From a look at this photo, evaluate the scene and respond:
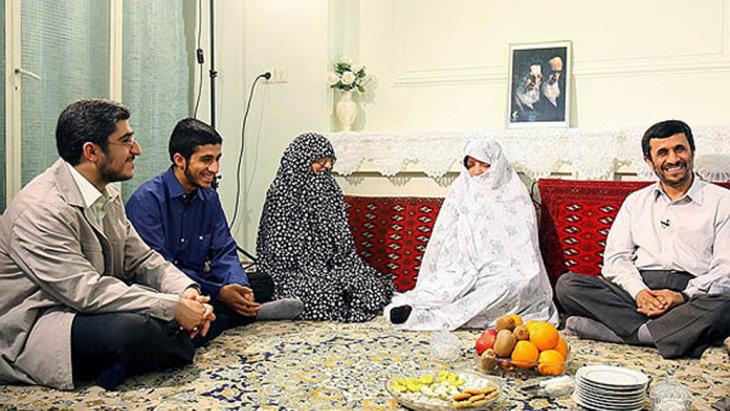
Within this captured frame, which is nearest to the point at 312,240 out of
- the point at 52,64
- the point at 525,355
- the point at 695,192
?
the point at 52,64

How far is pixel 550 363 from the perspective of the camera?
248cm

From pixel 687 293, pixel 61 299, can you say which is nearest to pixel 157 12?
pixel 61 299

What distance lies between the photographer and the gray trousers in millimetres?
2832

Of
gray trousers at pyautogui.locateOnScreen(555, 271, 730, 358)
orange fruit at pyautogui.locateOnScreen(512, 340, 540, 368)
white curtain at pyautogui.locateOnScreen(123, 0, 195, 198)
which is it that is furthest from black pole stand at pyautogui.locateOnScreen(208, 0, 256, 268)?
orange fruit at pyautogui.locateOnScreen(512, 340, 540, 368)

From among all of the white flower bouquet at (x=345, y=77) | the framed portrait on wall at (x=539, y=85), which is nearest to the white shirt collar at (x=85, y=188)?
the white flower bouquet at (x=345, y=77)

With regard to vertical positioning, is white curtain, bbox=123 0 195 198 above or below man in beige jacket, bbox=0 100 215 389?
above

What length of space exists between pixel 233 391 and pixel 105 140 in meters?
0.99

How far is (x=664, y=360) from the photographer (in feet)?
9.31

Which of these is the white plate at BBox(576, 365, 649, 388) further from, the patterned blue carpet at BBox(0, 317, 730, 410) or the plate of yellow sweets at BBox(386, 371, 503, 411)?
the plate of yellow sweets at BBox(386, 371, 503, 411)

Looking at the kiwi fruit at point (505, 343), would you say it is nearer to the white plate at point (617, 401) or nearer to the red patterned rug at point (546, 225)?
the white plate at point (617, 401)

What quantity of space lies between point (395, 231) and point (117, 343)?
2.14 m

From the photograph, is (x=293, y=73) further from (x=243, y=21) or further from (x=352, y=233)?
(x=352, y=233)

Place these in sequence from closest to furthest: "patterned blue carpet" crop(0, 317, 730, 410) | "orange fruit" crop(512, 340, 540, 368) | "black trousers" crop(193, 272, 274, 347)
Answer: "patterned blue carpet" crop(0, 317, 730, 410), "orange fruit" crop(512, 340, 540, 368), "black trousers" crop(193, 272, 274, 347)

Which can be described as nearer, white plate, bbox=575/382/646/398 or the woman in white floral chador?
white plate, bbox=575/382/646/398
